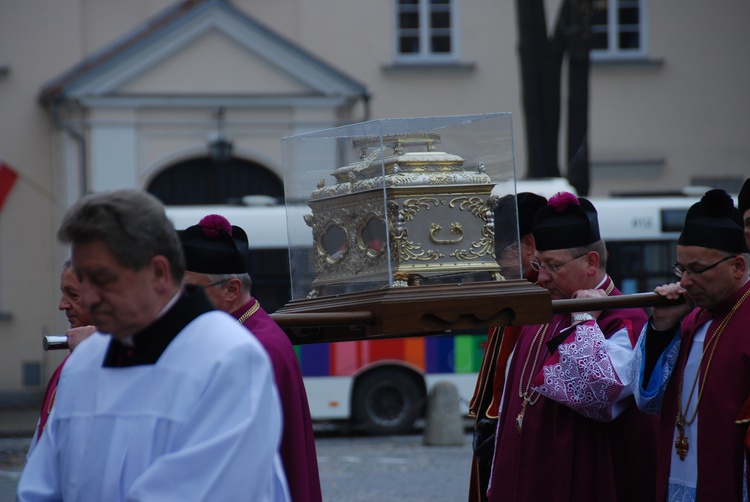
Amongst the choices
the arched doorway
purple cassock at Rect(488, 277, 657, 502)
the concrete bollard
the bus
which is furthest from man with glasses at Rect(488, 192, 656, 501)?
the arched doorway

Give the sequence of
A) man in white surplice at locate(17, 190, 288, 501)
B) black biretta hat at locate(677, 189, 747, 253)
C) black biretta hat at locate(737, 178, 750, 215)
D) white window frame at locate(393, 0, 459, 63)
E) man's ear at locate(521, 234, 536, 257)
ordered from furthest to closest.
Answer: white window frame at locate(393, 0, 459, 63) → man's ear at locate(521, 234, 536, 257) → black biretta hat at locate(737, 178, 750, 215) → black biretta hat at locate(677, 189, 747, 253) → man in white surplice at locate(17, 190, 288, 501)

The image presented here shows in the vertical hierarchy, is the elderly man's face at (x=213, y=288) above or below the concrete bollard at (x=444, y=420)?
above

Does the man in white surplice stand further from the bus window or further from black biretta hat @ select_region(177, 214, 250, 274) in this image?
the bus window

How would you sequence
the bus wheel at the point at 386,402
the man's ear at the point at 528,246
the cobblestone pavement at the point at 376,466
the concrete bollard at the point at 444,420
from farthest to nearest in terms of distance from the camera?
the bus wheel at the point at 386,402 → the concrete bollard at the point at 444,420 → the cobblestone pavement at the point at 376,466 → the man's ear at the point at 528,246

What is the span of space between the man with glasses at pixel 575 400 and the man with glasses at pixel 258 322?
891 millimetres

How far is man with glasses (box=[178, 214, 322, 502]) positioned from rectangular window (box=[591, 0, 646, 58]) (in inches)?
664

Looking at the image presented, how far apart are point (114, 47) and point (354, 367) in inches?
281

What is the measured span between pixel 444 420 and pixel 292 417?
964 cm

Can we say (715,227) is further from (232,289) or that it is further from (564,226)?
(232,289)

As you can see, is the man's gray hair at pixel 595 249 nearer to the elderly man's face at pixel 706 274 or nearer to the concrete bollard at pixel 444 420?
the elderly man's face at pixel 706 274

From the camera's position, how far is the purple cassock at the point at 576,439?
458 cm

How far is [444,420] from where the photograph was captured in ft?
45.0

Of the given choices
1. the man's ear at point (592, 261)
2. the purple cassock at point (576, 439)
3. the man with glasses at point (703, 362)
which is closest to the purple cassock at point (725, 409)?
the man with glasses at point (703, 362)

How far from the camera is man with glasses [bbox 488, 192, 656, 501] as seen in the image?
4516 mm
